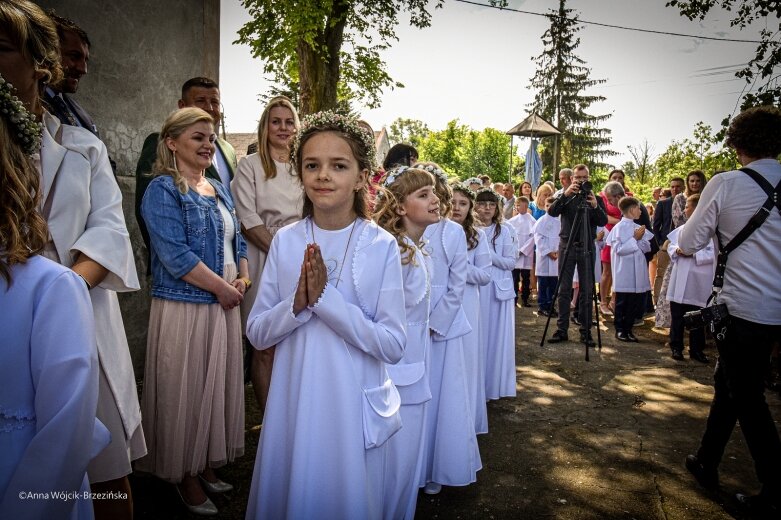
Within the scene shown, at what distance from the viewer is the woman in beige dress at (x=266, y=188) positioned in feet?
→ 13.2

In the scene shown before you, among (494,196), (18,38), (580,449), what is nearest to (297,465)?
(18,38)

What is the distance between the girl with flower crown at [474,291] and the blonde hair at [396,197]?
108cm

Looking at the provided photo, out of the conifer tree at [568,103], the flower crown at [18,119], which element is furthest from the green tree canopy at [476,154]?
the flower crown at [18,119]

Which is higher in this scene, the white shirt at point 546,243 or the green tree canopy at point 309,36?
the green tree canopy at point 309,36

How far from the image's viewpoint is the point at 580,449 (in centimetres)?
437

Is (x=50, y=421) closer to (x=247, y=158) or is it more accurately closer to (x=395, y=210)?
(x=395, y=210)

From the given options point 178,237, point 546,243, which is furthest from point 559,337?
point 178,237

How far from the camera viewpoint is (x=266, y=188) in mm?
4039

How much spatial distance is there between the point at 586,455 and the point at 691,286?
4123 millimetres

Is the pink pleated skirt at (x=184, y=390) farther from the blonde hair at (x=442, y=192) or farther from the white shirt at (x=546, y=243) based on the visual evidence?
the white shirt at (x=546, y=243)

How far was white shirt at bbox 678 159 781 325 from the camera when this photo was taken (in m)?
3.34

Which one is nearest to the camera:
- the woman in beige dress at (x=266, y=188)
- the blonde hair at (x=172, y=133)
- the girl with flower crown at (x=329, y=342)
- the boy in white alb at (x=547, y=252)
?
the girl with flower crown at (x=329, y=342)

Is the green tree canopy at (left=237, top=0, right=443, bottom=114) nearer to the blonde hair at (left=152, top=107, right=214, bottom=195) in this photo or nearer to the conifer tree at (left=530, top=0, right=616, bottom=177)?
the blonde hair at (left=152, top=107, right=214, bottom=195)

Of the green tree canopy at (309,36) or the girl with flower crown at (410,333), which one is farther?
the green tree canopy at (309,36)
